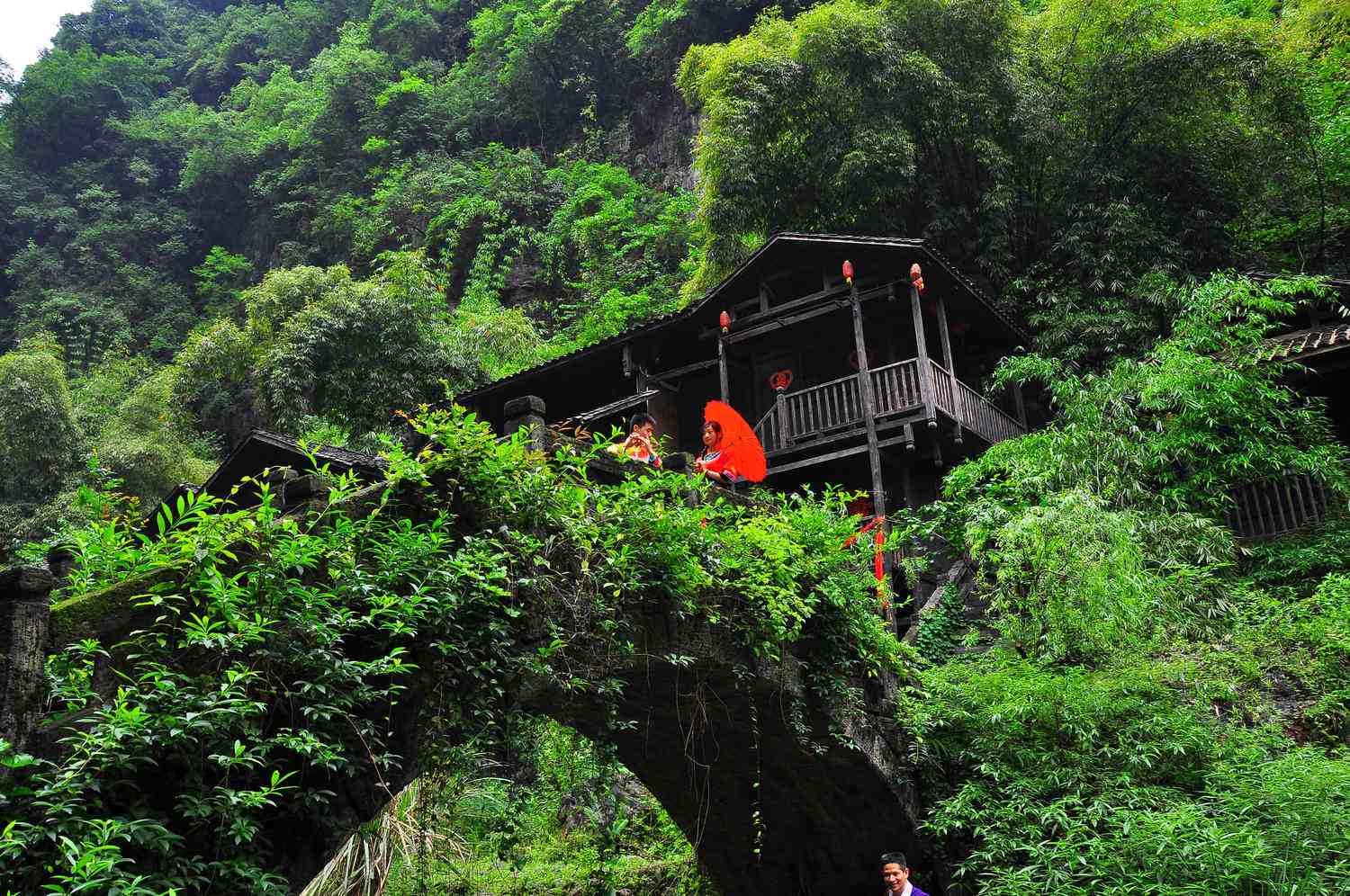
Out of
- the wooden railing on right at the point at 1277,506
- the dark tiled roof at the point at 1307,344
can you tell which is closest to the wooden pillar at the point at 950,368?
the wooden railing on right at the point at 1277,506

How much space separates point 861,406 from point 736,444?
5.41 metres

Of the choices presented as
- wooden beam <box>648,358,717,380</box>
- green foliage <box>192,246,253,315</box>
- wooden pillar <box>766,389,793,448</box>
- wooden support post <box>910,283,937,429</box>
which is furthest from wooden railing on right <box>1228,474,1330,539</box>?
green foliage <box>192,246,253,315</box>

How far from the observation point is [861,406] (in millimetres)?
15500

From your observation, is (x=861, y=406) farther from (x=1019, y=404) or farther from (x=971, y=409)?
(x=1019, y=404)

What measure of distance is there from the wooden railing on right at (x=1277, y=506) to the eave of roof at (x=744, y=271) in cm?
→ 504

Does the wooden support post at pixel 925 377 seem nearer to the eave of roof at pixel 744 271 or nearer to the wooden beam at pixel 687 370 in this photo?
the eave of roof at pixel 744 271

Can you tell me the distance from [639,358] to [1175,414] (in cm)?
903

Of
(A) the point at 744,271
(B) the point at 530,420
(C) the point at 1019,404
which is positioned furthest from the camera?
(C) the point at 1019,404

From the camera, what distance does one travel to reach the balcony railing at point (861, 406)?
50.0 feet

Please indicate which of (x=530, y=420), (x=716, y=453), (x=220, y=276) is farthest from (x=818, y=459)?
(x=220, y=276)

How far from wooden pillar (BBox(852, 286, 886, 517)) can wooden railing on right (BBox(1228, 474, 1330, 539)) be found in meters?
4.35

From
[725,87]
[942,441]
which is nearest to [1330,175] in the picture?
[942,441]

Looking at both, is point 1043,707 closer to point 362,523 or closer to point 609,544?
point 609,544

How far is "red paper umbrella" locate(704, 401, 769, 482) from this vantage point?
34.2 feet
